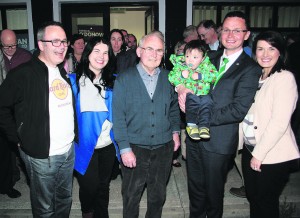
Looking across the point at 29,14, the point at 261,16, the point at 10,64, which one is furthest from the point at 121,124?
the point at 261,16

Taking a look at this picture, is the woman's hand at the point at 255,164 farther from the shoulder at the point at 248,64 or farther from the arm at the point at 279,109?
the shoulder at the point at 248,64

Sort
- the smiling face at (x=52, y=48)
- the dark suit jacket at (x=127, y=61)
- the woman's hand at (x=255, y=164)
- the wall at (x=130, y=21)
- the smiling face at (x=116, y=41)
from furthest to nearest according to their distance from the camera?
the wall at (x=130, y=21) < the smiling face at (x=116, y=41) < the dark suit jacket at (x=127, y=61) < the woman's hand at (x=255, y=164) < the smiling face at (x=52, y=48)

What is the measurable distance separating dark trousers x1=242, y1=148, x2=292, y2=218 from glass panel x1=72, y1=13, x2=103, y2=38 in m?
6.92

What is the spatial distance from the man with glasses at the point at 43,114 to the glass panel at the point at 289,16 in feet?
26.2

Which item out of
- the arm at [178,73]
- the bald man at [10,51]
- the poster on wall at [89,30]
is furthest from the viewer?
the poster on wall at [89,30]

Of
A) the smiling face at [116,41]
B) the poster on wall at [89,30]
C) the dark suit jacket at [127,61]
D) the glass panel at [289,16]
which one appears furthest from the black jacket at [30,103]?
the glass panel at [289,16]

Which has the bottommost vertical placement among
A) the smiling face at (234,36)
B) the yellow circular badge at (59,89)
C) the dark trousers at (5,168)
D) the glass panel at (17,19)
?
the dark trousers at (5,168)

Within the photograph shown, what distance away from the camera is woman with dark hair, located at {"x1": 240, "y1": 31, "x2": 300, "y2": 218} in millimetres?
2717

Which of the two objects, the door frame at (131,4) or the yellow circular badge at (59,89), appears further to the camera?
the door frame at (131,4)

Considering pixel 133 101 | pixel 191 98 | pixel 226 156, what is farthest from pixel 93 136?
pixel 226 156

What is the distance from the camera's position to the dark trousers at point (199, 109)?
2.97 m

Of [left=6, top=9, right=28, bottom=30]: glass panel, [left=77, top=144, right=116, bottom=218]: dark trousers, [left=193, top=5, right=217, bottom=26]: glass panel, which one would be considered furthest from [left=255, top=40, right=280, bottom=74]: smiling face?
[left=6, top=9, right=28, bottom=30]: glass panel

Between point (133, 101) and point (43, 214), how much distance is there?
1492 millimetres

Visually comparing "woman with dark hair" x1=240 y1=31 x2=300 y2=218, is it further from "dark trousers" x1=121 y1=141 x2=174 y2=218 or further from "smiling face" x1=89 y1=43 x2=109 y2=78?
"smiling face" x1=89 y1=43 x2=109 y2=78
